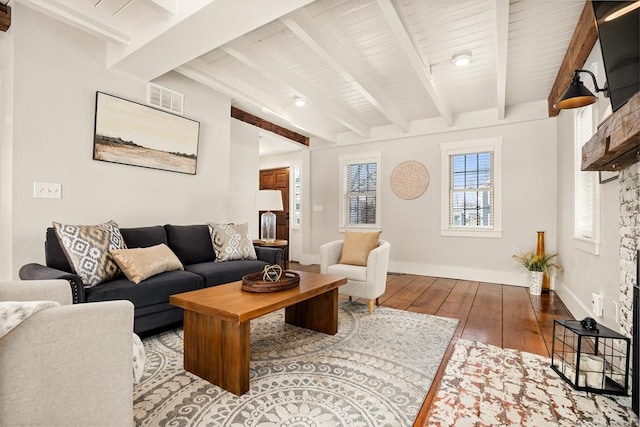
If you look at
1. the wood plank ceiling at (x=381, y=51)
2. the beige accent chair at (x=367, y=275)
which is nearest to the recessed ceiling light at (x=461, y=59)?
the wood plank ceiling at (x=381, y=51)

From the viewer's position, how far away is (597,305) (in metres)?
2.32

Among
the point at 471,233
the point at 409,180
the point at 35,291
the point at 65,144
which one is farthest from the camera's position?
the point at 409,180

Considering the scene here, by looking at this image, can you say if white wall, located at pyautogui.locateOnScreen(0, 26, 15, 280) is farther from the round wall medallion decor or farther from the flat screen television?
the round wall medallion decor

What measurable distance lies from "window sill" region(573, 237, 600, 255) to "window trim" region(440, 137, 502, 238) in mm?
1421

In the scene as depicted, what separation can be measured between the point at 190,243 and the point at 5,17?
2.24m

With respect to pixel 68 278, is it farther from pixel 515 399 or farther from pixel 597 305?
pixel 597 305

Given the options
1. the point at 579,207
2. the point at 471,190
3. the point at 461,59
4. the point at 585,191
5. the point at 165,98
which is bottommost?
the point at 579,207

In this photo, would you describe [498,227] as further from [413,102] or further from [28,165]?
[28,165]

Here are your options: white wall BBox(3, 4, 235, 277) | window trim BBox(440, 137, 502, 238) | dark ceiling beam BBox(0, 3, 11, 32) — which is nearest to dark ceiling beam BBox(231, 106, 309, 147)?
white wall BBox(3, 4, 235, 277)

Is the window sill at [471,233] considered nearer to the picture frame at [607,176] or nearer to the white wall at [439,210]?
the white wall at [439,210]

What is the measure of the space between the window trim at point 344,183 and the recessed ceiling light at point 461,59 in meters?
2.48

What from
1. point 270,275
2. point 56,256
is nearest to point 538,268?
point 270,275

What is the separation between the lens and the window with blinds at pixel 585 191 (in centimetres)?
258

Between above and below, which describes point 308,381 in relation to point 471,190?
below
